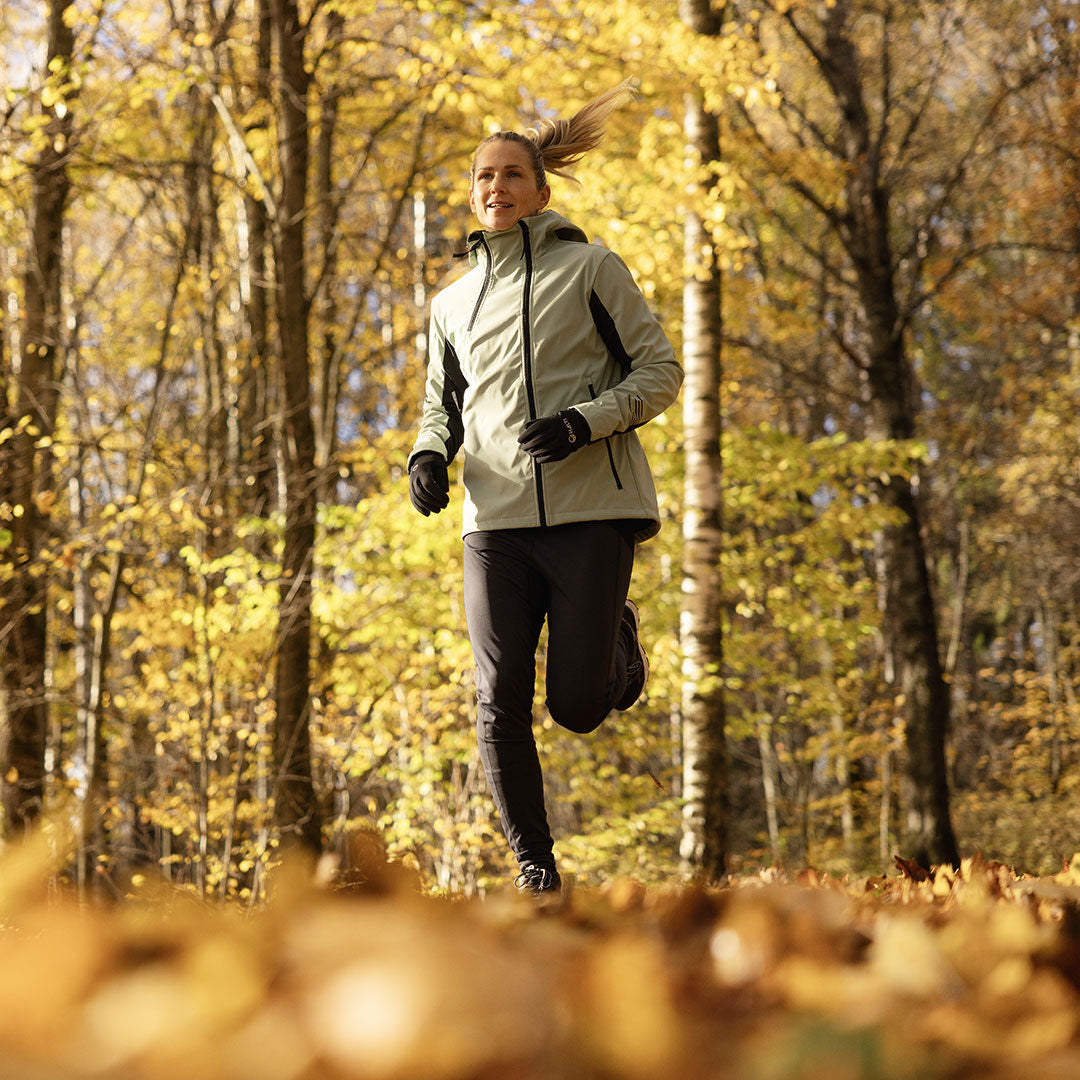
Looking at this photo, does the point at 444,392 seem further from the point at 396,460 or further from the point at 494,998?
the point at 396,460

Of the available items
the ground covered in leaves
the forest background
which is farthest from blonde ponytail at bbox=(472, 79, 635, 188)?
the ground covered in leaves

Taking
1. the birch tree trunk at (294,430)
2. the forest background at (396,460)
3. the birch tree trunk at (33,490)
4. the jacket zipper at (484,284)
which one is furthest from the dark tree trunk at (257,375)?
the jacket zipper at (484,284)

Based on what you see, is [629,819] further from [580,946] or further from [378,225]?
[378,225]

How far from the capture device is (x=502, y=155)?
3197 mm

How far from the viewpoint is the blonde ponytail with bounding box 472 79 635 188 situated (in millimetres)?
3346

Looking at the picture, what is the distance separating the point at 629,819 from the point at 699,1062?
8766 millimetres

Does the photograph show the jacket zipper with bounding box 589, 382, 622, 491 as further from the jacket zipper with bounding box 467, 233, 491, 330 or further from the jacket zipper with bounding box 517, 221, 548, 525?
the jacket zipper with bounding box 467, 233, 491, 330

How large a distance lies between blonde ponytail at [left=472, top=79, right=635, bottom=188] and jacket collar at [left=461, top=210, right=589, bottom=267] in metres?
0.14

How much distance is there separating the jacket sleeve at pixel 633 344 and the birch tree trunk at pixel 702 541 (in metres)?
4.16

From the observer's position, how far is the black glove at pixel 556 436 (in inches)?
111

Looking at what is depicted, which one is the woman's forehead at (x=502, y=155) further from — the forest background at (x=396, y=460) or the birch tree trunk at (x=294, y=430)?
the birch tree trunk at (x=294, y=430)

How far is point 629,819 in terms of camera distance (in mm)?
9273

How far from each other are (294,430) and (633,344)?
15.2ft

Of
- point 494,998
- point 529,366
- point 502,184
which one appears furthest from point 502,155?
point 494,998
